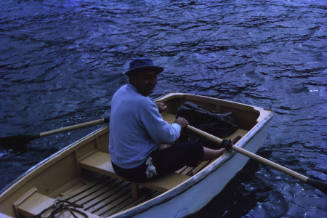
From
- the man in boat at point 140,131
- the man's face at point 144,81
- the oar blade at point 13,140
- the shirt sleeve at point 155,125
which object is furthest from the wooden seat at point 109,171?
the oar blade at point 13,140

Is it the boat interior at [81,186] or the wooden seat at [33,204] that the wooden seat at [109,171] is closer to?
the boat interior at [81,186]

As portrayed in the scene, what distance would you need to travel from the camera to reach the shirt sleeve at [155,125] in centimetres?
478

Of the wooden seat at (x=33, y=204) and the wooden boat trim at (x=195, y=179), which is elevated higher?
the wooden boat trim at (x=195, y=179)

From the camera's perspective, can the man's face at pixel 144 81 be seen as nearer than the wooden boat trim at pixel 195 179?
No

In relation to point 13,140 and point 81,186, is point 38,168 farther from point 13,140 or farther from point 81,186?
point 13,140

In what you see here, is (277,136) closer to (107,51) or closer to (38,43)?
(107,51)

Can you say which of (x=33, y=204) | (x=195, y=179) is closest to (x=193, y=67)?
(x=195, y=179)

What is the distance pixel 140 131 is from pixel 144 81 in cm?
63

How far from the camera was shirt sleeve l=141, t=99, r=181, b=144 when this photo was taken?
15.7 ft

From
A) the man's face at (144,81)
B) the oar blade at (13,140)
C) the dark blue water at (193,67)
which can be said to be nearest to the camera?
the man's face at (144,81)

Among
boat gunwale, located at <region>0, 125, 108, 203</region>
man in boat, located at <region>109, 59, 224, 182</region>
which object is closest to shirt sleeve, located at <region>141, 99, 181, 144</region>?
man in boat, located at <region>109, 59, 224, 182</region>

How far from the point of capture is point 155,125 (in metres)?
4.86

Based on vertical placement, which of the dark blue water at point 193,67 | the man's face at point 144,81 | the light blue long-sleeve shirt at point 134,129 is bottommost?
the dark blue water at point 193,67

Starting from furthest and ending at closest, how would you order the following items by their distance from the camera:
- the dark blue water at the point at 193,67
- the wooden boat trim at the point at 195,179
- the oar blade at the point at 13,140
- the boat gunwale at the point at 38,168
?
the dark blue water at the point at 193,67 < the oar blade at the point at 13,140 < the boat gunwale at the point at 38,168 < the wooden boat trim at the point at 195,179
